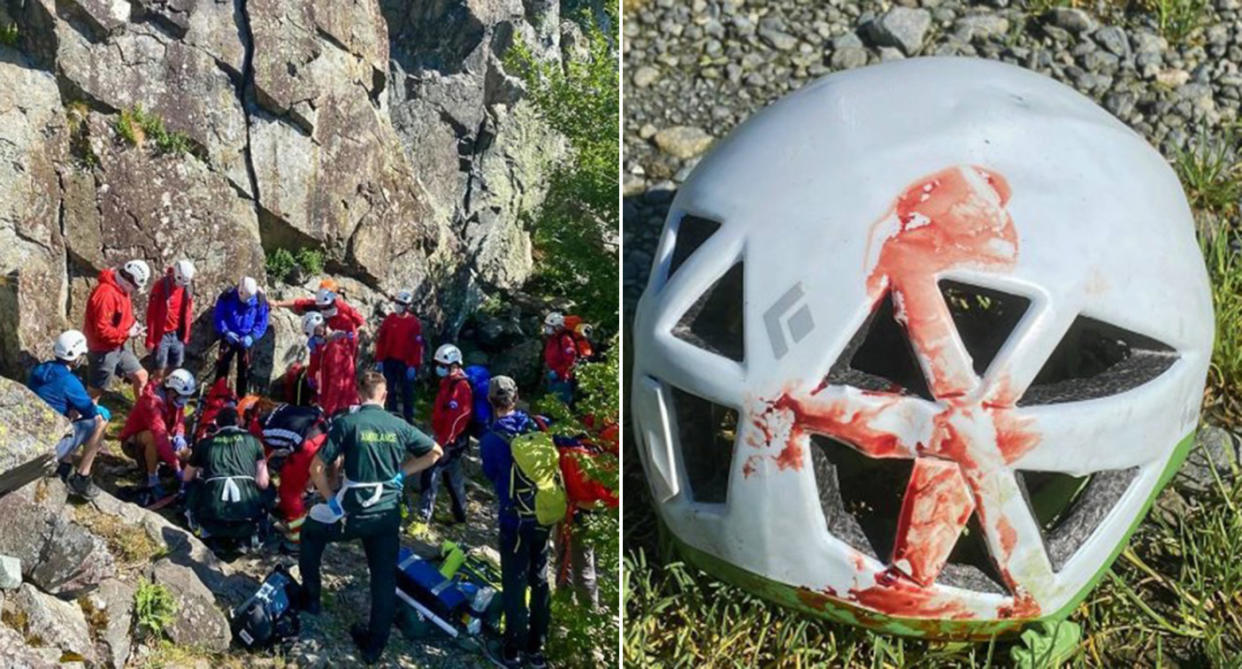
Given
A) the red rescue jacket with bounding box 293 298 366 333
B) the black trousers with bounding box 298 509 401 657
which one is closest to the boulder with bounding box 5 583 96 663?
the black trousers with bounding box 298 509 401 657

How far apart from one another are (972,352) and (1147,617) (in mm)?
1679

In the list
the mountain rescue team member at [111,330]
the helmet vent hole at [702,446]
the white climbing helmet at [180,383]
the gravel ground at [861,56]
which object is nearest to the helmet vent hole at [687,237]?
the helmet vent hole at [702,446]

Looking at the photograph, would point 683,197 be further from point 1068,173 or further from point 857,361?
point 1068,173

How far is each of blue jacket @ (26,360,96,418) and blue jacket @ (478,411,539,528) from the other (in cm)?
233

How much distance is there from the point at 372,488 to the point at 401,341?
11.6 ft

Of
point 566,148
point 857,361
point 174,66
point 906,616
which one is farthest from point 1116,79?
point 174,66

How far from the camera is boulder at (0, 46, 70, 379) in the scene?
884 centimetres

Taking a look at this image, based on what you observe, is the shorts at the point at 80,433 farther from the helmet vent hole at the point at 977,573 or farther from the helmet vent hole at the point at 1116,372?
the helmet vent hole at the point at 1116,372

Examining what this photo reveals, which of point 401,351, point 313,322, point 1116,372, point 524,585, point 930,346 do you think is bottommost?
point 401,351

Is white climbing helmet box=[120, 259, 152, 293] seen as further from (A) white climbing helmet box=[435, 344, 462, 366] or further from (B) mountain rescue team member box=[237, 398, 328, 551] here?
(A) white climbing helmet box=[435, 344, 462, 366]

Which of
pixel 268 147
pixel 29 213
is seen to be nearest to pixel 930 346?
pixel 29 213

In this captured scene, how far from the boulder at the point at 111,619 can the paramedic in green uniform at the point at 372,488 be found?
825 millimetres

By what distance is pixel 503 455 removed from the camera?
20.4 feet

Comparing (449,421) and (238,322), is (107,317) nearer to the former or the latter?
(238,322)
